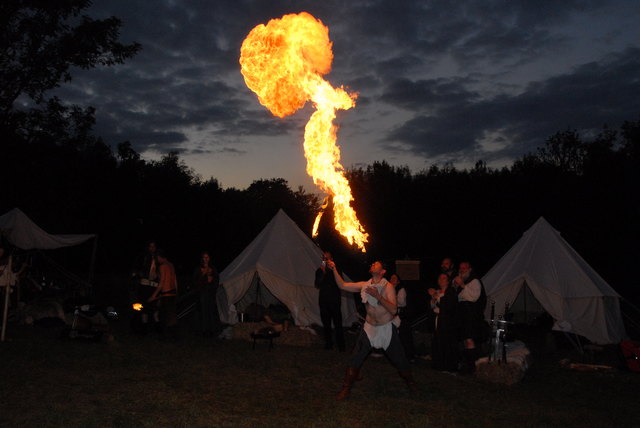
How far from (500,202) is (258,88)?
19746mm

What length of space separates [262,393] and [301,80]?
5.78 m

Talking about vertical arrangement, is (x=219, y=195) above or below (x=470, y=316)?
above

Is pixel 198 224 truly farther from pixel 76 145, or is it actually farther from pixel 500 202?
pixel 500 202

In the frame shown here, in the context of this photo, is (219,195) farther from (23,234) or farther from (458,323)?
(458,323)

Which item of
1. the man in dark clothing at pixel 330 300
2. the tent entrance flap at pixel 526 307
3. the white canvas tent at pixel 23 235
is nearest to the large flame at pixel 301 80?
the man in dark clothing at pixel 330 300

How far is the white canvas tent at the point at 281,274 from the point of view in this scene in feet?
49.6

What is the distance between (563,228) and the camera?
27.0 meters

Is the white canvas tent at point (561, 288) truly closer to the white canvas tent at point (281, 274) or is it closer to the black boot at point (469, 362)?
the black boot at point (469, 362)

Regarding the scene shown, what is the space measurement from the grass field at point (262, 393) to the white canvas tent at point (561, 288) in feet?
9.12

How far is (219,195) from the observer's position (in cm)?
4234

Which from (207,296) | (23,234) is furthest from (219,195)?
(207,296)

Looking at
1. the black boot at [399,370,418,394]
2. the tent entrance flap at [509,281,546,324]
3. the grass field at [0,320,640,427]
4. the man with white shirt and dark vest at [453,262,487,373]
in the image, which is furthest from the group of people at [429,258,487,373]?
the tent entrance flap at [509,281,546,324]

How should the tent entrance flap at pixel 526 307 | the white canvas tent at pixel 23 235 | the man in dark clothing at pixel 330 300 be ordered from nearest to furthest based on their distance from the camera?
the man in dark clothing at pixel 330 300
the tent entrance flap at pixel 526 307
the white canvas tent at pixel 23 235

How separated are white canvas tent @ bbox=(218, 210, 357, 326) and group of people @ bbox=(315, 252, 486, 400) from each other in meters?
3.02
